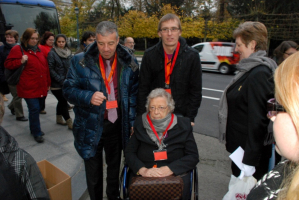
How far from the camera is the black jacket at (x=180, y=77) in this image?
2.41m

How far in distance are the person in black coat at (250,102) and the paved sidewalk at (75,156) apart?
0.87 meters

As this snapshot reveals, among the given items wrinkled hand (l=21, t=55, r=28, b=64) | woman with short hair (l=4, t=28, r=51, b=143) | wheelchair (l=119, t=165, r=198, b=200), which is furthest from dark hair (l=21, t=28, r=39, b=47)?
wheelchair (l=119, t=165, r=198, b=200)

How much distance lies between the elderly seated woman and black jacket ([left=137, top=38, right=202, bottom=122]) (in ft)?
0.62

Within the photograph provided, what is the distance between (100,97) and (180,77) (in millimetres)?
917

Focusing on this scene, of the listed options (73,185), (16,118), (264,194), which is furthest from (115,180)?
(16,118)

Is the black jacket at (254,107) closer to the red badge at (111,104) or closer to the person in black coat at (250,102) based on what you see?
the person in black coat at (250,102)

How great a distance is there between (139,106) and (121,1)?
3254 centimetres

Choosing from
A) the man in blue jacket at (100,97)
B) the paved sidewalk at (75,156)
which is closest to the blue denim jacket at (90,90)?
the man in blue jacket at (100,97)

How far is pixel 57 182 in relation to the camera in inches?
86.0

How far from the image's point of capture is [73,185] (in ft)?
9.27

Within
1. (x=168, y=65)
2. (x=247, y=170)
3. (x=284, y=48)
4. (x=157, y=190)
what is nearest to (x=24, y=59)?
(x=168, y=65)

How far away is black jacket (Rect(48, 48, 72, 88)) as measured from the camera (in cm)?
422

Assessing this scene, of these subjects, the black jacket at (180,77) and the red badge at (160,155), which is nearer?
the red badge at (160,155)

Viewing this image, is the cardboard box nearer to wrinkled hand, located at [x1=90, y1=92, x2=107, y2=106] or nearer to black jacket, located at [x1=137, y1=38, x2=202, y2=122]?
wrinkled hand, located at [x1=90, y1=92, x2=107, y2=106]
